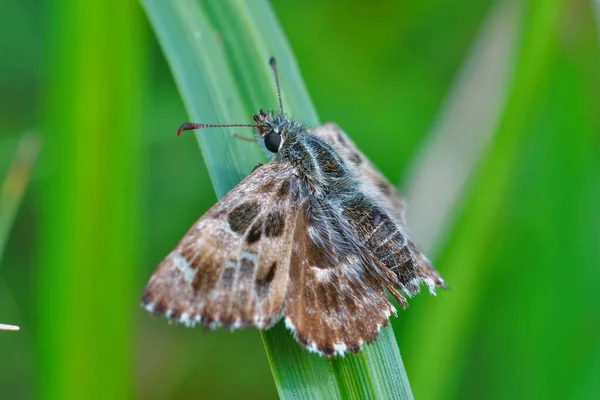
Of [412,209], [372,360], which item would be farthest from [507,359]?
[372,360]

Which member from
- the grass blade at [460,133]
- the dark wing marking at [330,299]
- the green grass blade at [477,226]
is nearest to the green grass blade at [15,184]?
the dark wing marking at [330,299]

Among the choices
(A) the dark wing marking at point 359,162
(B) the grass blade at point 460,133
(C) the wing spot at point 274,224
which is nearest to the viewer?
(C) the wing spot at point 274,224

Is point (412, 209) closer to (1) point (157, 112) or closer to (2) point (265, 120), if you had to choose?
(2) point (265, 120)

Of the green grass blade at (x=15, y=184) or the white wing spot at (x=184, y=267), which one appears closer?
the white wing spot at (x=184, y=267)

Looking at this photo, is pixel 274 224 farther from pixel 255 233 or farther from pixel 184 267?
pixel 184 267

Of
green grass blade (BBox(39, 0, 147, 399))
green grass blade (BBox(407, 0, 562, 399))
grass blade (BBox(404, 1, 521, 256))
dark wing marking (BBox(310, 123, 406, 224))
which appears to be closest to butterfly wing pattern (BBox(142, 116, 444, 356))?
dark wing marking (BBox(310, 123, 406, 224))

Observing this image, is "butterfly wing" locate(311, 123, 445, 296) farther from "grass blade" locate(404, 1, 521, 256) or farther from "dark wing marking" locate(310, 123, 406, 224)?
"grass blade" locate(404, 1, 521, 256)


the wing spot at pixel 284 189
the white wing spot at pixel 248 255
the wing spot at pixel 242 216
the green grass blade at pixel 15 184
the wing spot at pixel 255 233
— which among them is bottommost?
the white wing spot at pixel 248 255

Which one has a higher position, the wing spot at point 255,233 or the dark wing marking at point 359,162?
the dark wing marking at point 359,162

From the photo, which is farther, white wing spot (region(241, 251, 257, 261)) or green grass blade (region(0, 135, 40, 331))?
green grass blade (region(0, 135, 40, 331))

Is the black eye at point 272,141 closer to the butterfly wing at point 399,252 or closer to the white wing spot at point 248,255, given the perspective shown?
the butterfly wing at point 399,252
